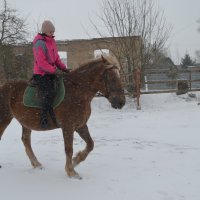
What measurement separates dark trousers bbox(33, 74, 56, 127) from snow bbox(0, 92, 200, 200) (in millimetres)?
962

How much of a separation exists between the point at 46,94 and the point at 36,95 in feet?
0.80

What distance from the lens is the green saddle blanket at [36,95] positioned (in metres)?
5.15

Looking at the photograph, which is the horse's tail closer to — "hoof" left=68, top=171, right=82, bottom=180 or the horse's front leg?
the horse's front leg

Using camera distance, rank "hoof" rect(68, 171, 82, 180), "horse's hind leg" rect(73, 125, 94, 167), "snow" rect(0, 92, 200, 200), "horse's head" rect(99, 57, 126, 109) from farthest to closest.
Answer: "horse's hind leg" rect(73, 125, 94, 167)
"hoof" rect(68, 171, 82, 180)
"horse's head" rect(99, 57, 126, 109)
"snow" rect(0, 92, 200, 200)

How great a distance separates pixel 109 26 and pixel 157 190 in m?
15.6

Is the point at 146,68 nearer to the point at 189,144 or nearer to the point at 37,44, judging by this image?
the point at 189,144

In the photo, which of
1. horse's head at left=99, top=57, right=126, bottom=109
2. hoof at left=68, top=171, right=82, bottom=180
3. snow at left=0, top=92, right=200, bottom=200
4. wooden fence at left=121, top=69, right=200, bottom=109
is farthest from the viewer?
wooden fence at left=121, top=69, right=200, bottom=109

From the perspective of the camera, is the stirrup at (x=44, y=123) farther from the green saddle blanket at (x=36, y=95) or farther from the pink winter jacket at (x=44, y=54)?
the pink winter jacket at (x=44, y=54)

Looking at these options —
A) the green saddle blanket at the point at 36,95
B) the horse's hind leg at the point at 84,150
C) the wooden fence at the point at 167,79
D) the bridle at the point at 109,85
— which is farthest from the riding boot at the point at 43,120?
the wooden fence at the point at 167,79

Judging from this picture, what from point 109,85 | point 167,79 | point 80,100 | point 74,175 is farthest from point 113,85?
point 167,79

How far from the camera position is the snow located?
446cm

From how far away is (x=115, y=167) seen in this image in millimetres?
5617

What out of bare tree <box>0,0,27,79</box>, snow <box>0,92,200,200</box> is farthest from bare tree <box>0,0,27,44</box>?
snow <box>0,92,200,200</box>

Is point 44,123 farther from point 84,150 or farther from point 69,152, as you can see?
point 84,150
